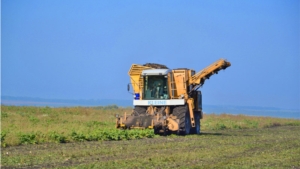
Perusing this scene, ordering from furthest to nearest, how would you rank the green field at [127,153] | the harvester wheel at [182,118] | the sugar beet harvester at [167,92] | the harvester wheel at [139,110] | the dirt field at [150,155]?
the harvester wheel at [139,110]
the sugar beet harvester at [167,92]
the harvester wheel at [182,118]
the green field at [127,153]
the dirt field at [150,155]

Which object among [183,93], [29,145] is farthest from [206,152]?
[183,93]

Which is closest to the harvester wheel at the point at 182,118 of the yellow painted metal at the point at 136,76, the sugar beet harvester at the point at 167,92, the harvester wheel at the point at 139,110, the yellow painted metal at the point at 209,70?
the sugar beet harvester at the point at 167,92

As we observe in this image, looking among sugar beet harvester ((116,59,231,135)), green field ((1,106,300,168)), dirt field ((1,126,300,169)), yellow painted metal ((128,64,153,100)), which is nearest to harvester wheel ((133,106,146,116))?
sugar beet harvester ((116,59,231,135))

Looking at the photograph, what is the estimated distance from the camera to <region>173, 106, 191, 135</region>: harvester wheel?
2509 centimetres

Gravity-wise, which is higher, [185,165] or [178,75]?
[178,75]

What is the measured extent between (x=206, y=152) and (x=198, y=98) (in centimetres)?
1147

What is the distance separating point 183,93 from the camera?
88.0 ft

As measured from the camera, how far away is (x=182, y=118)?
25.3m

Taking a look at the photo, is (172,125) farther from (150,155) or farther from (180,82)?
(150,155)

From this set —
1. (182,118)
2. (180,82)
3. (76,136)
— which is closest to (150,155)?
(76,136)

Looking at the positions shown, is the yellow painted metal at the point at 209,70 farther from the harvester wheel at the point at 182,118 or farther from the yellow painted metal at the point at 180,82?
the harvester wheel at the point at 182,118

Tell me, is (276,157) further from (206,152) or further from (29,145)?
(29,145)

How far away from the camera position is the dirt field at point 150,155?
13594 mm

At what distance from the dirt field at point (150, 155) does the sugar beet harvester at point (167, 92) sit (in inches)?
211
